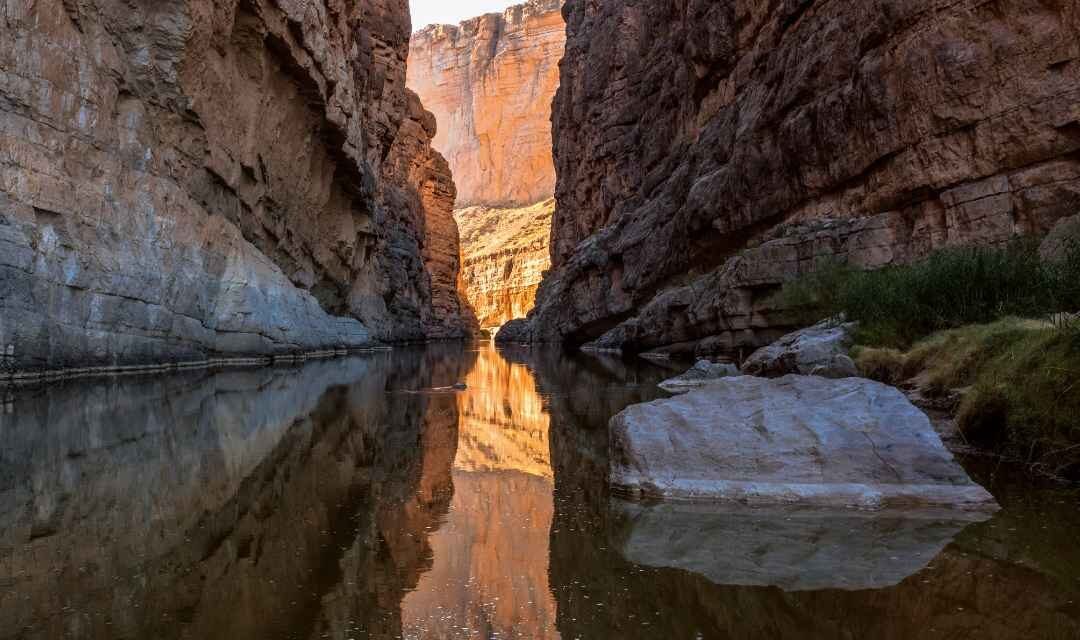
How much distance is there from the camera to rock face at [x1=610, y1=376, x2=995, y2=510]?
4934 mm

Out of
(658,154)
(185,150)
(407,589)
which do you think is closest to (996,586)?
(407,589)

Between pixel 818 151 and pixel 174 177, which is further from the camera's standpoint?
pixel 818 151

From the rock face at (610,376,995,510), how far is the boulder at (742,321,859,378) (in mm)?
4428

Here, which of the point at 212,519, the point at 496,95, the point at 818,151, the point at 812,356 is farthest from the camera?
the point at 496,95

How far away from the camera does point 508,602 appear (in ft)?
10.8

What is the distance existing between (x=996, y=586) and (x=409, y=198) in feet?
194

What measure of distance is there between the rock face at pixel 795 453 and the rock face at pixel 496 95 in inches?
4679

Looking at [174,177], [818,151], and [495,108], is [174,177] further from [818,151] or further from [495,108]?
[495,108]

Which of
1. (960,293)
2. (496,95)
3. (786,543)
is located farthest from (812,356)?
(496,95)

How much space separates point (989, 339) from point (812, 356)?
4.02 metres

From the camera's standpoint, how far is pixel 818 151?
794 inches

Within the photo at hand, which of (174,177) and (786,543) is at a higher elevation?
(174,177)

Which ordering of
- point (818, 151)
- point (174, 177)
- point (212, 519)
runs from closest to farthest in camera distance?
point (212, 519), point (174, 177), point (818, 151)

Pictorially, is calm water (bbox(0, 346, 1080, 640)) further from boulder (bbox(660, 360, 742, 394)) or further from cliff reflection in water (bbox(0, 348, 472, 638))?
boulder (bbox(660, 360, 742, 394))
